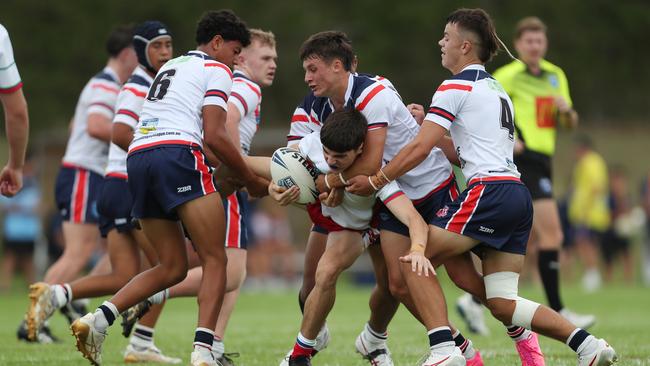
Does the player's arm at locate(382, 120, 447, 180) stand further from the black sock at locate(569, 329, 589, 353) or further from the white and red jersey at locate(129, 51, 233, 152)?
the black sock at locate(569, 329, 589, 353)

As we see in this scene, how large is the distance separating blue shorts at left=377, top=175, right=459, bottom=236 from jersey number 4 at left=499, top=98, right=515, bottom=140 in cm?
51

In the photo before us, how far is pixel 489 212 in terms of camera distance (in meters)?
6.27

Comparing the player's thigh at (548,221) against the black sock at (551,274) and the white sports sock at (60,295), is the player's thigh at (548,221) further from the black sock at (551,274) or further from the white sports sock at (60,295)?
the white sports sock at (60,295)

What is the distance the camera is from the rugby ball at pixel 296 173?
21.6ft

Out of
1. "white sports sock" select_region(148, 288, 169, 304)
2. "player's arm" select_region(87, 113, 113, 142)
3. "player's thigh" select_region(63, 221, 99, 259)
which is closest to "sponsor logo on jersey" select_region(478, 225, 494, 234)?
"white sports sock" select_region(148, 288, 169, 304)

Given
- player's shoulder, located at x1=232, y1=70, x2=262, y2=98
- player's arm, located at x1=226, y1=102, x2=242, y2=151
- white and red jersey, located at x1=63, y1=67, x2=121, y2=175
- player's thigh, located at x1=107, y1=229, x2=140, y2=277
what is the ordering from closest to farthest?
player's arm, located at x1=226, y1=102, x2=242, y2=151, player's shoulder, located at x1=232, y1=70, x2=262, y2=98, player's thigh, located at x1=107, y1=229, x2=140, y2=277, white and red jersey, located at x1=63, y1=67, x2=121, y2=175

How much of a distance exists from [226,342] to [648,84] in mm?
22475

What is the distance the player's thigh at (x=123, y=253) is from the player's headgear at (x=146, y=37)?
4.28ft

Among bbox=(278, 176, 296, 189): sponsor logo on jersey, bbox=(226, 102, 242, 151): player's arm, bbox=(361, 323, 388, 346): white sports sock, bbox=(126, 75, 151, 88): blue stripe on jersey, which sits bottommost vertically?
bbox=(361, 323, 388, 346): white sports sock

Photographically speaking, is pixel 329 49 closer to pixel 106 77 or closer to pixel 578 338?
pixel 578 338

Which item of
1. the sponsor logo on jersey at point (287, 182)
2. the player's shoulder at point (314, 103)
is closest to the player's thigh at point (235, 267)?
the player's shoulder at point (314, 103)

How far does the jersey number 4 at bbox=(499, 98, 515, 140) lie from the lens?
6.49 metres

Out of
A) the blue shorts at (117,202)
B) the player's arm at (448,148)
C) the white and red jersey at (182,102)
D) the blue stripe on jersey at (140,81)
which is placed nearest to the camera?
the white and red jersey at (182,102)

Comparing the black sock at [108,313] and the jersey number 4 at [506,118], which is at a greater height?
the jersey number 4 at [506,118]
